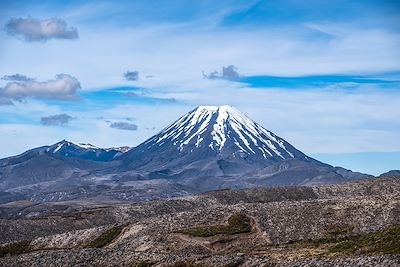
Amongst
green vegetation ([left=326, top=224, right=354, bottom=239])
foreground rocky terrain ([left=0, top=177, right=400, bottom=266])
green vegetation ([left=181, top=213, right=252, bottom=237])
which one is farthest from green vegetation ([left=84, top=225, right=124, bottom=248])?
green vegetation ([left=326, top=224, right=354, bottom=239])

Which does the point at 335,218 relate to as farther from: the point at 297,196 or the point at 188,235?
the point at 297,196

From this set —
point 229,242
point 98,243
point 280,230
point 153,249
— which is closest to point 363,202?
point 280,230

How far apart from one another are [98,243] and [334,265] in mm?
57418

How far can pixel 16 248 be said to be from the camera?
11619cm

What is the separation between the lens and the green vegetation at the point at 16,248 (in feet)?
373

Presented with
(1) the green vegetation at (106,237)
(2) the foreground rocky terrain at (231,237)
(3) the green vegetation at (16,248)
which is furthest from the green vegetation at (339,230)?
A: (3) the green vegetation at (16,248)

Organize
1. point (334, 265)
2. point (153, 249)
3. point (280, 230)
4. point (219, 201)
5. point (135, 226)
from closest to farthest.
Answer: point (334, 265) → point (153, 249) → point (280, 230) → point (135, 226) → point (219, 201)

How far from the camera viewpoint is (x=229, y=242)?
100938 mm

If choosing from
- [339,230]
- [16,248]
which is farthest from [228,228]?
[16,248]

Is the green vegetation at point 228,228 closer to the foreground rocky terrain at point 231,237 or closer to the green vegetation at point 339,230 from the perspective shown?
the foreground rocky terrain at point 231,237

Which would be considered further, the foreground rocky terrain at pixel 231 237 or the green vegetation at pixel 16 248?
the green vegetation at pixel 16 248

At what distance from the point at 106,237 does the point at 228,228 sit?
21.7m

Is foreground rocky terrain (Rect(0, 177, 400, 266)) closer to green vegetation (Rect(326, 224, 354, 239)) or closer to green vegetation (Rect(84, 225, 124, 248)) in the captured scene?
green vegetation (Rect(326, 224, 354, 239))

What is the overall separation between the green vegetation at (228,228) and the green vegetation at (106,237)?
14.8m
